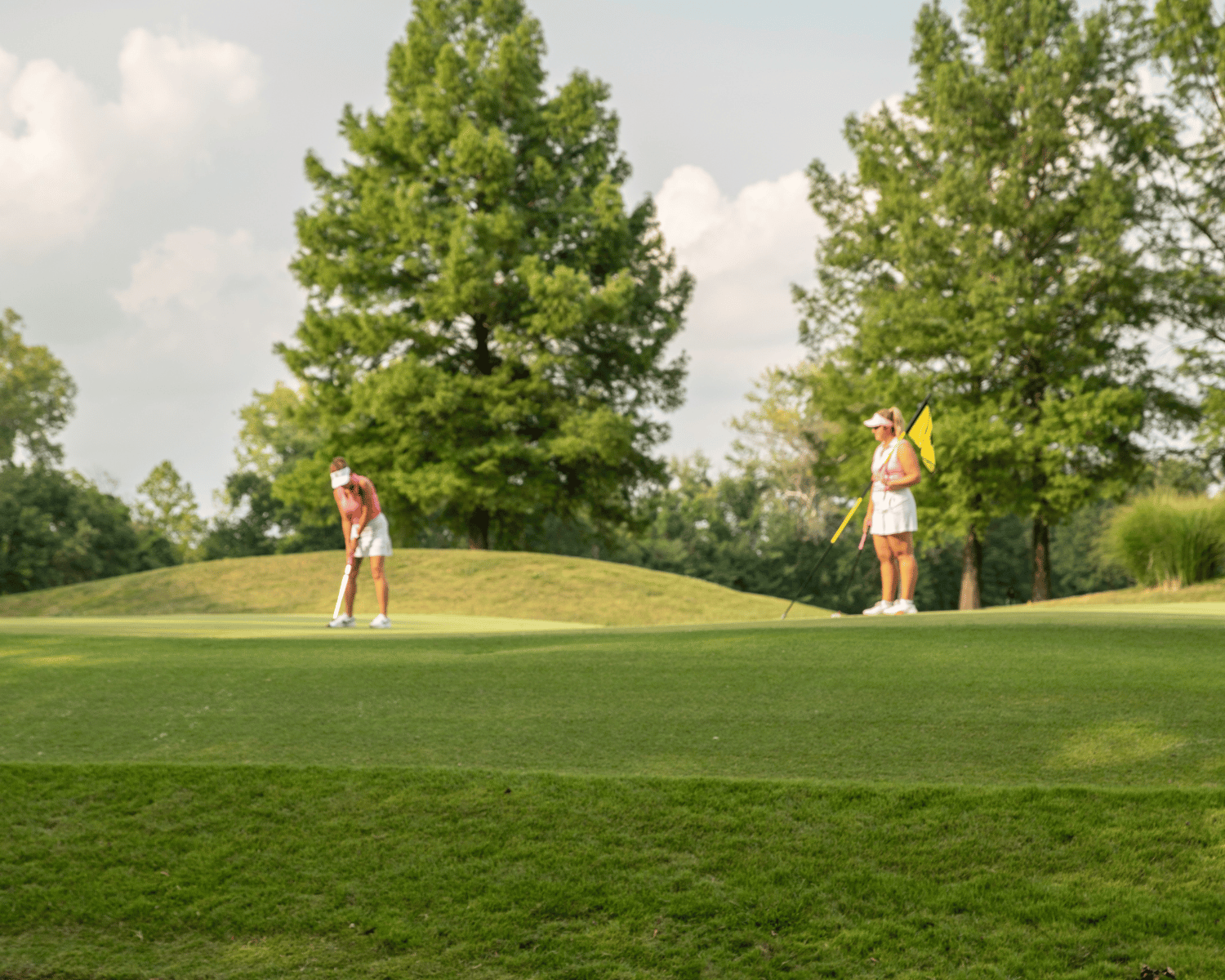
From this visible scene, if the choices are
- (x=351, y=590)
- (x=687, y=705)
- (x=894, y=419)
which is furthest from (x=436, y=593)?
(x=687, y=705)

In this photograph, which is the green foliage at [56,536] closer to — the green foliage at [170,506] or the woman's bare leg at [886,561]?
the green foliage at [170,506]

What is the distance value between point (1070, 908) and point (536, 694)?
12.5 feet

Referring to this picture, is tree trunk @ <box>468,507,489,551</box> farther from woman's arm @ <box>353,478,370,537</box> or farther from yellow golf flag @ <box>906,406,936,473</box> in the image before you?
yellow golf flag @ <box>906,406,936,473</box>

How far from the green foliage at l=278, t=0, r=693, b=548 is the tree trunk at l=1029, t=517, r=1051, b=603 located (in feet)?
38.2

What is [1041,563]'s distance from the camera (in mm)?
28734

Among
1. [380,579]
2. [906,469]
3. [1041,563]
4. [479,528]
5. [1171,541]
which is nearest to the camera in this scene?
[906,469]

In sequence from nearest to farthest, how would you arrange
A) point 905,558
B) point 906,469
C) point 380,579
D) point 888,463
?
1. point 906,469
2. point 888,463
3. point 905,558
4. point 380,579

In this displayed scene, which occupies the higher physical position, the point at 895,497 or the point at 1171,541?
the point at 895,497

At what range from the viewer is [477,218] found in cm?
2977

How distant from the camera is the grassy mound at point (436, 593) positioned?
2361 centimetres

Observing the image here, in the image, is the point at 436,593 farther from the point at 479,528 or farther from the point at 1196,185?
the point at 1196,185

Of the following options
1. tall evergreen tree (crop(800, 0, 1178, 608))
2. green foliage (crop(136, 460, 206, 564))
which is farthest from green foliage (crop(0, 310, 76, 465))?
tall evergreen tree (crop(800, 0, 1178, 608))

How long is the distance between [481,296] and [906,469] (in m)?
20.5

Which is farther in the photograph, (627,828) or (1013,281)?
(1013,281)
